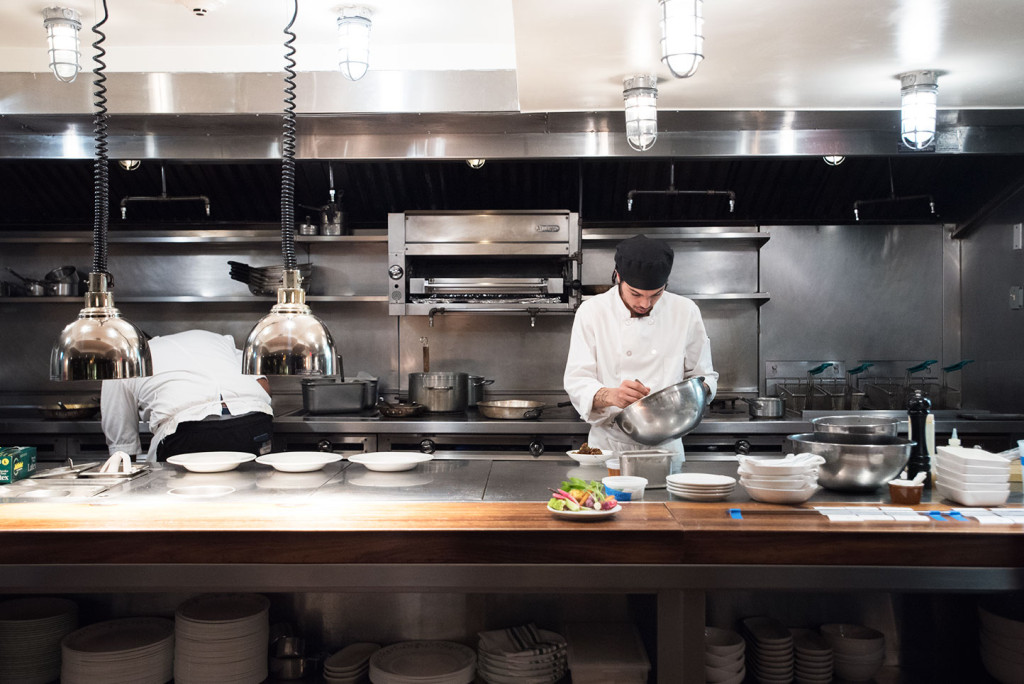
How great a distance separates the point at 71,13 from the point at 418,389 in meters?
2.73

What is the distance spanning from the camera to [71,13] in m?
3.53

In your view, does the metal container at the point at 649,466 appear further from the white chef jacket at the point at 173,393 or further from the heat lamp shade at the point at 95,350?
the white chef jacket at the point at 173,393

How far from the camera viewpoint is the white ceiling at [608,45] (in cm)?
275

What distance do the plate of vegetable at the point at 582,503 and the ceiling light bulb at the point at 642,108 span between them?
1.83m

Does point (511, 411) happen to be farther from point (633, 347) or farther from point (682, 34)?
point (682, 34)

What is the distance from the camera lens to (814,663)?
2469mm

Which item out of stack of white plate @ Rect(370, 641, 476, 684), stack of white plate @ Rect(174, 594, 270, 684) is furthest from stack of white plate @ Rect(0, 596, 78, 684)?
stack of white plate @ Rect(370, 641, 476, 684)

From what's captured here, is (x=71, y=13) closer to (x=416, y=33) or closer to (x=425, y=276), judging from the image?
(x=416, y=33)

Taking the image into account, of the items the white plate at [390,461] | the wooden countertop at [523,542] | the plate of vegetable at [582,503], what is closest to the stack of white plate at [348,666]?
the wooden countertop at [523,542]

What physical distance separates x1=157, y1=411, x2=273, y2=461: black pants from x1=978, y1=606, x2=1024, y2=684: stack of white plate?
323 cm

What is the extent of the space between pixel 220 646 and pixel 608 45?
2.56 m

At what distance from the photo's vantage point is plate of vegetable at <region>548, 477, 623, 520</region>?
2.25m

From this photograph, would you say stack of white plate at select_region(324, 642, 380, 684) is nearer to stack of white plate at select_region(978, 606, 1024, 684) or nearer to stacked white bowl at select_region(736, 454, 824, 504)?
stacked white bowl at select_region(736, 454, 824, 504)

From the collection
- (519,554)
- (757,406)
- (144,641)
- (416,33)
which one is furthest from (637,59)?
(144,641)
